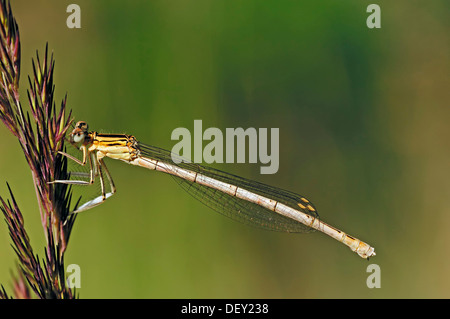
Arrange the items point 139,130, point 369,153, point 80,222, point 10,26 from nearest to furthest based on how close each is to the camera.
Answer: point 10,26 < point 80,222 < point 139,130 < point 369,153

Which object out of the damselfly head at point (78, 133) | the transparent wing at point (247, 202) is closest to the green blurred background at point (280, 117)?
the transparent wing at point (247, 202)

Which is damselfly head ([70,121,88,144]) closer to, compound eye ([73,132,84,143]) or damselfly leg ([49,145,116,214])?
compound eye ([73,132,84,143])

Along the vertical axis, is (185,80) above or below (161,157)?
above

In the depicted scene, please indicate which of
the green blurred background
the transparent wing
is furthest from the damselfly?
the green blurred background

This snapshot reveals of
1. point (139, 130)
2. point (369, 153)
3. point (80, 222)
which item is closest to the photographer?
point (80, 222)

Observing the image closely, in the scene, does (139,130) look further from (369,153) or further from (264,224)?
(369,153)

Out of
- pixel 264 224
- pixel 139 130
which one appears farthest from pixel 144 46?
pixel 264 224

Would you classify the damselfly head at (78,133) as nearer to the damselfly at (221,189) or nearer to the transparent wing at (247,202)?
the damselfly at (221,189)
